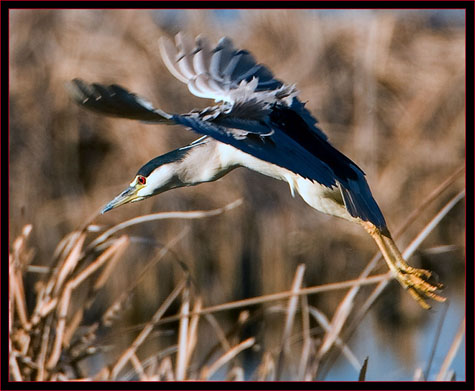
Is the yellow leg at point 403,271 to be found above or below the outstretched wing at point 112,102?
below

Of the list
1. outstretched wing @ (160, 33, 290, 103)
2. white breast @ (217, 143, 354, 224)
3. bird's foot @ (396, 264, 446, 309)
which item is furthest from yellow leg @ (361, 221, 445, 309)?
outstretched wing @ (160, 33, 290, 103)

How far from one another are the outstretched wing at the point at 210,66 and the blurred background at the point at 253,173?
3.36 meters

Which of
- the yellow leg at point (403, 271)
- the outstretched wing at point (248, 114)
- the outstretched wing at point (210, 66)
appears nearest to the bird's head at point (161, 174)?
the outstretched wing at point (248, 114)

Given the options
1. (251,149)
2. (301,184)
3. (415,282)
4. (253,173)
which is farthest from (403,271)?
(253,173)

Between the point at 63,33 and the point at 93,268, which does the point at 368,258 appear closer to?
the point at 63,33

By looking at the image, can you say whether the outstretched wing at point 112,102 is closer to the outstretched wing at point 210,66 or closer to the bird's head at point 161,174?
the bird's head at point 161,174

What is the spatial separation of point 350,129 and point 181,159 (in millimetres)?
4507

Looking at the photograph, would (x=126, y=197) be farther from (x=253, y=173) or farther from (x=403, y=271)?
(x=253, y=173)

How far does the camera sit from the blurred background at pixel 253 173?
556cm

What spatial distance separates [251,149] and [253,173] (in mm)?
4113

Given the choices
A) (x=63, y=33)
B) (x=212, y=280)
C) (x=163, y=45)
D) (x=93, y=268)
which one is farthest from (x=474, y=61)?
(x=63, y=33)

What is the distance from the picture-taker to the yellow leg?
6.08 ft

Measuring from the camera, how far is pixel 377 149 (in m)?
6.07

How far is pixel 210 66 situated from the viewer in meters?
1.96
